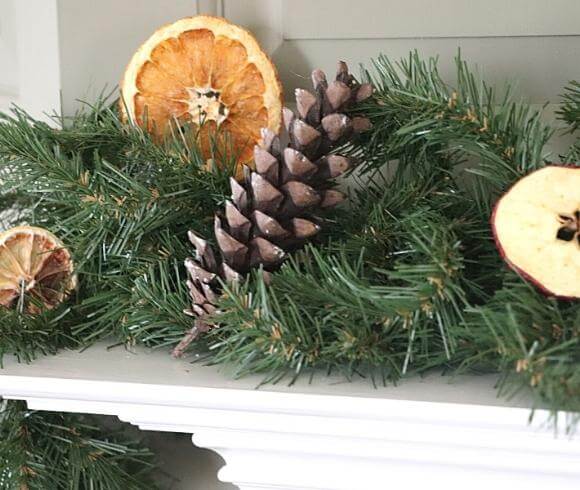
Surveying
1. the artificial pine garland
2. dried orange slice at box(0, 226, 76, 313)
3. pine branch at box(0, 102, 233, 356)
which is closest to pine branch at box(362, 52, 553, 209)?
the artificial pine garland

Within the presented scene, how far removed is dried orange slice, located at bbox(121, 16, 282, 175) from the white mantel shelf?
0.54 ft

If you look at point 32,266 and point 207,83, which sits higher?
point 207,83

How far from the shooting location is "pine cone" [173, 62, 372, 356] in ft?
1.61

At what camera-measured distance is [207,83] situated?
57 cm

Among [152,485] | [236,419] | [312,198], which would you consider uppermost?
[312,198]

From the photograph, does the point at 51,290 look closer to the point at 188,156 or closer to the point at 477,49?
the point at 188,156

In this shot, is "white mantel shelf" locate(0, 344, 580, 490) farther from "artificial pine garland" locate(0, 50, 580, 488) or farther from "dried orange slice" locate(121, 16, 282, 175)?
"dried orange slice" locate(121, 16, 282, 175)

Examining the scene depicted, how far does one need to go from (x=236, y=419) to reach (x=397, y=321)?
0.11 metres

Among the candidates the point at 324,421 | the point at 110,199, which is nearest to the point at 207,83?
the point at 110,199

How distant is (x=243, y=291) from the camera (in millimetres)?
464

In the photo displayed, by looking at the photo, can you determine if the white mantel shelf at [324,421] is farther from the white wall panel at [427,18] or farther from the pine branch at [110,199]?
the white wall panel at [427,18]

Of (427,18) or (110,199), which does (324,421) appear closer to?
(110,199)

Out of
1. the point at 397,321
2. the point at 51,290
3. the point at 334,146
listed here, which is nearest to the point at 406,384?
the point at 397,321

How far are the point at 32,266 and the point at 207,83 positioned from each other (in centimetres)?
17
